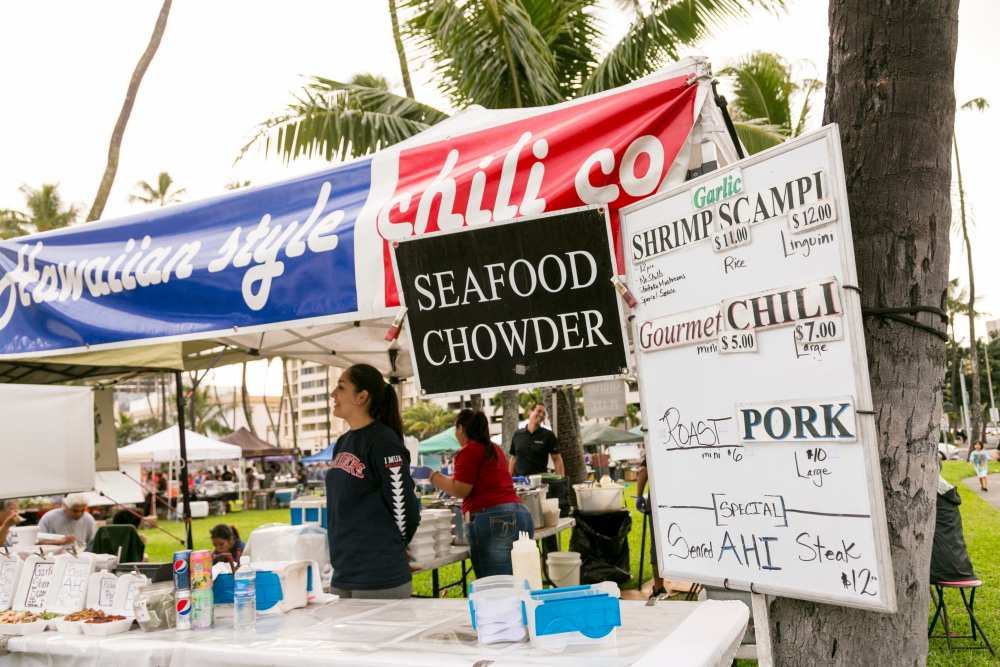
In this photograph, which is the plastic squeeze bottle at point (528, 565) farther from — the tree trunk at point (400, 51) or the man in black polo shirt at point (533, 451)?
the tree trunk at point (400, 51)

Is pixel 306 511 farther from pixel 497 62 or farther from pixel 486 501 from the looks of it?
pixel 497 62

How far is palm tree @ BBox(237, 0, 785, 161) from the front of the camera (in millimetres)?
9711

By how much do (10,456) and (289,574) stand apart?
7.78 ft

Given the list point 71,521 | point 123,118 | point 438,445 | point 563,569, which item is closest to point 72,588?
point 563,569

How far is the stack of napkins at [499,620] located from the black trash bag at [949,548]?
3908mm

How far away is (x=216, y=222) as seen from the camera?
3.46m

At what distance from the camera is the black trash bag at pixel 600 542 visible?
7328 mm

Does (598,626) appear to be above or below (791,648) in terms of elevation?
above

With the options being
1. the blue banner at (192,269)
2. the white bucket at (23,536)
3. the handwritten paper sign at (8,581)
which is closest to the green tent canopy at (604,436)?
the white bucket at (23,536)

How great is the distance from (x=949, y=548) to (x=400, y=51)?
33.4 ft

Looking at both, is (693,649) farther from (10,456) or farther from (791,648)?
(10,456)

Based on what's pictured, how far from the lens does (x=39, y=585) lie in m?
3.29

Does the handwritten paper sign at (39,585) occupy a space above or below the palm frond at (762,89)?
below

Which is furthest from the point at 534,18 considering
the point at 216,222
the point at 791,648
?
the point at 791,648
